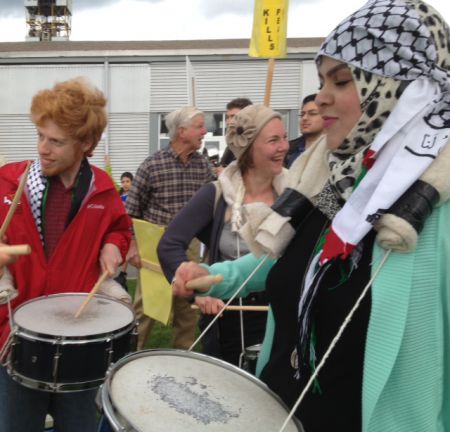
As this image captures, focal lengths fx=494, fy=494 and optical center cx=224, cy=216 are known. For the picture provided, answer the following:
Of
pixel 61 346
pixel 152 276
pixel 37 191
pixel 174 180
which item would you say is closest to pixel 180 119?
pixel 174 180

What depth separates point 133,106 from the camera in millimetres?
15070

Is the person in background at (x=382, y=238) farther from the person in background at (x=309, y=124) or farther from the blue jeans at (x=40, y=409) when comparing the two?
the person in background at (x=309, y=124)

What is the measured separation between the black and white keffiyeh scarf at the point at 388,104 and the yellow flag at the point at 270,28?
2.53 metres

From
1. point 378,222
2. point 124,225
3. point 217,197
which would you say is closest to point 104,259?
point 124,225

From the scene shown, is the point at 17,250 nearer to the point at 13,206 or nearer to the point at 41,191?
the point at 13,206

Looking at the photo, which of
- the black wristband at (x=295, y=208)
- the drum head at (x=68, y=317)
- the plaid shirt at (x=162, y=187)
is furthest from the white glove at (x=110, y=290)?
the plaid shirt at (x=162, y=187)

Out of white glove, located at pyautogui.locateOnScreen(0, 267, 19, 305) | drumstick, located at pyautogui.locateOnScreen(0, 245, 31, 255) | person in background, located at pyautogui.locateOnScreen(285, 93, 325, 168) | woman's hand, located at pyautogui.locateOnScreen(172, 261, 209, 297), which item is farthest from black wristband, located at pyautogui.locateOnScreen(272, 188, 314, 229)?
person in background, located at pyautogui.locateOnScreen(285, 93, 325, 168)

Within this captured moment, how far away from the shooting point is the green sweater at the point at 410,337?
3.57ft

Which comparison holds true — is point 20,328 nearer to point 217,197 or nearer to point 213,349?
point 213,349

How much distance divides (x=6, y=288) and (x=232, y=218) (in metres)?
1.12

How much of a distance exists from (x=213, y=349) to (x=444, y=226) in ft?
5.79

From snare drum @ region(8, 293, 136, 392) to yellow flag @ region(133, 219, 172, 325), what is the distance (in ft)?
4.65

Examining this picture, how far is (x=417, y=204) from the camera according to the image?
1083mm

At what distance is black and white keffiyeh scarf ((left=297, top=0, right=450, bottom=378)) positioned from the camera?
112 cm
